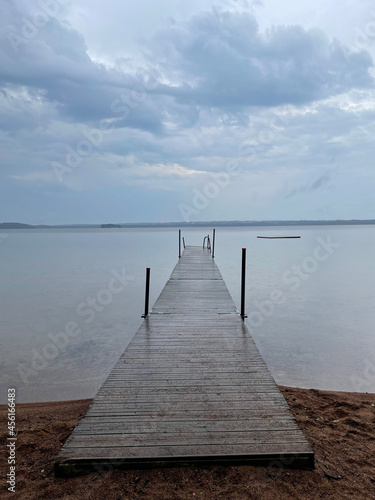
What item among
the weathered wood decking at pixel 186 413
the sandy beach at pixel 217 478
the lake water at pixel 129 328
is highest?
the weathered wood decking at pixel 186 413

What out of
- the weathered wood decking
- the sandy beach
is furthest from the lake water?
the sandy beach

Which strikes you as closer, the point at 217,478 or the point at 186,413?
the point at 217,478

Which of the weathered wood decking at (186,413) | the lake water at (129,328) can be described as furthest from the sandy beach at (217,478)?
the lake water at (129,328)

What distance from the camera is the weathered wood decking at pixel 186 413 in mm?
3166

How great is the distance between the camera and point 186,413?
12.5 feet

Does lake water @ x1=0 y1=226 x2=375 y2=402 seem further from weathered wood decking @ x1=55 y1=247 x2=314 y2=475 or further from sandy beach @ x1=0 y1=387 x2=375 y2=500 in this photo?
sandy beach @ x1=0 y1=387 x2=375 y2=500

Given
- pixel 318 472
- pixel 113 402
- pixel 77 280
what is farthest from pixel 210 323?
pixel 77 280

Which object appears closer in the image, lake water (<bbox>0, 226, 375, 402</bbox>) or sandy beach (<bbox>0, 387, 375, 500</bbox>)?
sandy beach (<bbox>0, 387, 375, 500</bbox>)

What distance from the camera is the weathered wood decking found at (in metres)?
3.17

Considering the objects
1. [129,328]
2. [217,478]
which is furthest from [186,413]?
[129,328]

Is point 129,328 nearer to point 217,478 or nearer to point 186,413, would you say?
point 186,413

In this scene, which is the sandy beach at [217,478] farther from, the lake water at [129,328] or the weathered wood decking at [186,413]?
the lake water at [129,328]

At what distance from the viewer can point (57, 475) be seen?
311 cm

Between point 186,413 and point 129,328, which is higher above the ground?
point 186,413
